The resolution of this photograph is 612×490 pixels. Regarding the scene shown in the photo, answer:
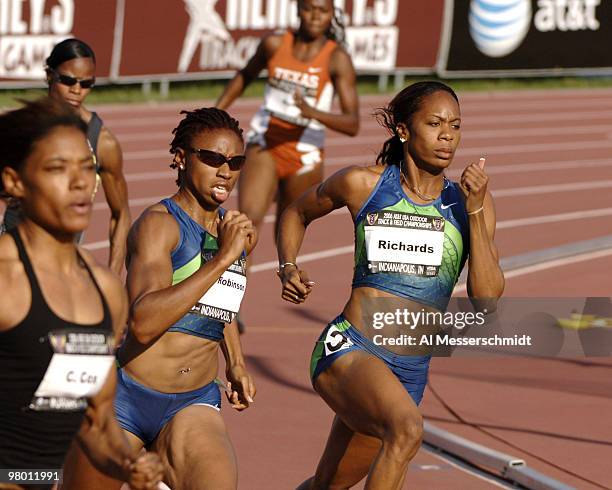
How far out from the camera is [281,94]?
450 inches

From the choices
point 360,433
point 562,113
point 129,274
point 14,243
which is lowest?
point 562,113

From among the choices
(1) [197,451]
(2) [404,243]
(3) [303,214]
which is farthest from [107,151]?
(1) [197,451]

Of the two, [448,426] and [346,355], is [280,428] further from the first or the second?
[346,355]

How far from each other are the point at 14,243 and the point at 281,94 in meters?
7.01

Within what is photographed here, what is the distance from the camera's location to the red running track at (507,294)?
27.1ft

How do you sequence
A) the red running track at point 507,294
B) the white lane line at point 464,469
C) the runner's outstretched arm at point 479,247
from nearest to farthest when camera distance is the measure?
the runner's outstretched arm at point 479,247 < the white lane line at point 464,469 < the red running track at point 507,294

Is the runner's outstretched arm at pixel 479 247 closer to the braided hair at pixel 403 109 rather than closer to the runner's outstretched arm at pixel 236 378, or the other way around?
the braided hair at pixel 403 109

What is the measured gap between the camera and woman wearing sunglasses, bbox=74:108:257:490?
18.9 ft

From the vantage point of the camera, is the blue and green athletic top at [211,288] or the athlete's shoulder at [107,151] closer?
the blue and green athletic top at [211,288]

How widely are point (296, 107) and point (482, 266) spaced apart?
4.99 meters

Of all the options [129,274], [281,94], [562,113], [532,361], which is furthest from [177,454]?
[562,113]

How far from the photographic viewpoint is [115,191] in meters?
8.23

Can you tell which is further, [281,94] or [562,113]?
[562,113]

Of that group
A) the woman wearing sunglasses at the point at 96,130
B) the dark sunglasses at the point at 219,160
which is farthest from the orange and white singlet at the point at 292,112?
the dark sunglasses at the point at 219,160
